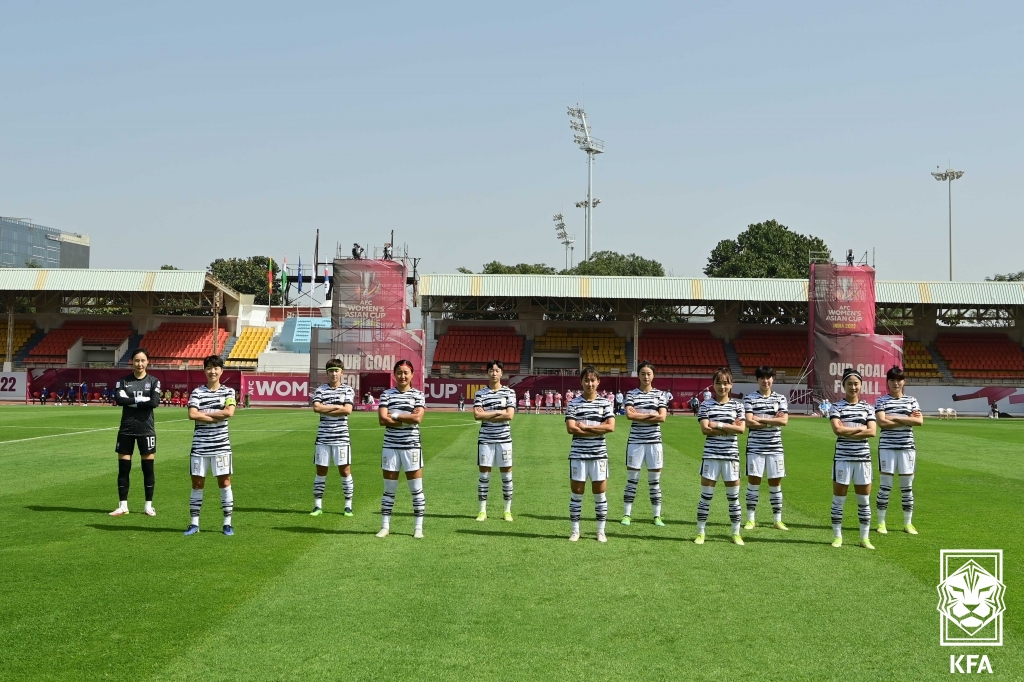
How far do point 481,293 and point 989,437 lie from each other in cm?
3062

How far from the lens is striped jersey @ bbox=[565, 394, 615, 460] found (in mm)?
10352

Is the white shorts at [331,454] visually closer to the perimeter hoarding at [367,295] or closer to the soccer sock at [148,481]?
the soccer sock at [148,481]

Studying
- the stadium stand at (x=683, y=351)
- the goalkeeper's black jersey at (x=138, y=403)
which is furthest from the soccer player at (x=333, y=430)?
the stadium stand at (x=683, y=351)

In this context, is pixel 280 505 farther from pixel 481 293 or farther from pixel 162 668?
pixel 481 293

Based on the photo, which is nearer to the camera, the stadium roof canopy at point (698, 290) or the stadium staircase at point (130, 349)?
the stadium roof canopy at point (698, 290)

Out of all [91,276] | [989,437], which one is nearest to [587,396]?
[989,437]

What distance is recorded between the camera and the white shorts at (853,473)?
10289mm

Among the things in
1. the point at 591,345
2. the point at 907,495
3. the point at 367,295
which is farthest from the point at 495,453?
the point at 591,345

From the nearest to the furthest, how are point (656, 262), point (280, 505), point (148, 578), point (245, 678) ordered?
point (245, 678), point (148, 578), point (280, 505), point (656, 262)

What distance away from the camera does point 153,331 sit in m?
57.0

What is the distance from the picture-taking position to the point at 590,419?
10.4 m

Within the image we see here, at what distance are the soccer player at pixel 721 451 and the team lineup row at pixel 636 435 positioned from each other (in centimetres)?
1

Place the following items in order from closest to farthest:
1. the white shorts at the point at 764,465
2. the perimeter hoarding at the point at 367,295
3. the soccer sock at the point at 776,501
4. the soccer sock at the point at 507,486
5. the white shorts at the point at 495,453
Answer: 1. the white shorts at the point at 764,465
2. the soccer sock at the point at 776,501
3. the white shorts at the point at 495,453
4. the soccer sock at the point at 507,486
5. the perimeter hoarding at the point at 367,295

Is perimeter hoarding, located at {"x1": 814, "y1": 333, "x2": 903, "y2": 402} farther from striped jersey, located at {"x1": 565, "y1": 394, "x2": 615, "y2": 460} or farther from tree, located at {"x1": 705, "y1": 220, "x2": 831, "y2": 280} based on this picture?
tree, located at {"x1": 705, "y1": 220, "x2": 831, "y2": 280}
